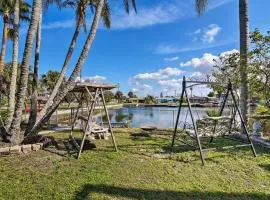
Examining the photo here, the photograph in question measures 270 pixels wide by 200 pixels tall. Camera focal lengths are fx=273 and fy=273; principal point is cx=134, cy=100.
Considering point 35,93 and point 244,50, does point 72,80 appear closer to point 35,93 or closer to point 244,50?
point 35,93

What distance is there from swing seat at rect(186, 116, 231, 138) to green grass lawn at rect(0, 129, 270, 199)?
0.62 metres

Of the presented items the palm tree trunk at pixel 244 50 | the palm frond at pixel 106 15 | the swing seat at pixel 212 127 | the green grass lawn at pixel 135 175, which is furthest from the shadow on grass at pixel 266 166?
the palm frond at pixel 106 15

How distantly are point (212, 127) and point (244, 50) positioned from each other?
4.40 metres

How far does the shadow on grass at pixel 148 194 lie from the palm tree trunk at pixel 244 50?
19.6ft

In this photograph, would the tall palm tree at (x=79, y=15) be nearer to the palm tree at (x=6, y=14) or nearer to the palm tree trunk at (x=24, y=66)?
the palm tree trunk at (x=24, y=66)

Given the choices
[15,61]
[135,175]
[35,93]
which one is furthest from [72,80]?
[15,61]

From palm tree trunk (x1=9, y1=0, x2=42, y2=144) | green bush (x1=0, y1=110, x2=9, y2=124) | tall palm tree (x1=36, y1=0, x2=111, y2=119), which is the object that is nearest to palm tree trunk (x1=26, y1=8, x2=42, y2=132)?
palm tree trunk (x1=9, y1=0, x2=42, y2=144)

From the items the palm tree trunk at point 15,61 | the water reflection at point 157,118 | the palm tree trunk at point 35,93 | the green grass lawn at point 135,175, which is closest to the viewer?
the green grass lawn at point 135,175

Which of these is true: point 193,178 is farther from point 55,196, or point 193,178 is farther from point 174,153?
point 55,196

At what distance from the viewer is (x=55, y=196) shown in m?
5.15

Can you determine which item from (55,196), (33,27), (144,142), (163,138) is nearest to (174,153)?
(144,142)

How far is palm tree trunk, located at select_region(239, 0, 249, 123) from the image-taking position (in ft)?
35.6

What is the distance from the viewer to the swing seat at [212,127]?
28.3 feet

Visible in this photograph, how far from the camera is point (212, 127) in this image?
8859 millimetres
